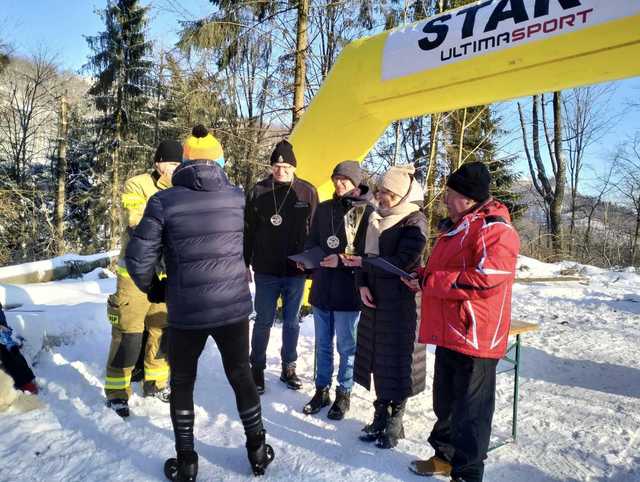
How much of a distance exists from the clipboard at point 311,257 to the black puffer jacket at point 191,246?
87 centimetres

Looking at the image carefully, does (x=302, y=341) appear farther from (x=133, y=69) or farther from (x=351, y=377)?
(x=133, y=69)

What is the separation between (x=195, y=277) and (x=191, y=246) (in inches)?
6.6

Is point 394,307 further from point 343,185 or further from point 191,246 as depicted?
point 191,246

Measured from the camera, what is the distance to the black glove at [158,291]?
2535 millimetres

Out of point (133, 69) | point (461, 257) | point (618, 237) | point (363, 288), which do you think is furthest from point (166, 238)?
point (618, 237)

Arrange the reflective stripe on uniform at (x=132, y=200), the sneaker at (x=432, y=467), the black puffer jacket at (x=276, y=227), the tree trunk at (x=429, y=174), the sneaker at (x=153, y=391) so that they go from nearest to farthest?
the sneaker at (x=432, y=467), the reflective stripe on uniform at (x=132, y=200), the sneaker at (x=153, y=391), the black puffer jacket at (x=276, y=227), the tree trunk at (x=429, y=174)

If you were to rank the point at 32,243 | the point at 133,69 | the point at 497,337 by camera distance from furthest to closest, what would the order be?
the point at 133,69 < the point at 32,243 < the point at 497,337

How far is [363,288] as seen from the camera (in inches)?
120

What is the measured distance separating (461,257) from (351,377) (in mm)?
1477

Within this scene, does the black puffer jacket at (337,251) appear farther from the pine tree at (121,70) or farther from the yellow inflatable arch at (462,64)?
the pine tree at (121,70)

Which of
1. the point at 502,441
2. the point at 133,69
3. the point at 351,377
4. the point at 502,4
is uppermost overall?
the point at 133,69

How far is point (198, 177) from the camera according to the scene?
2.41 m

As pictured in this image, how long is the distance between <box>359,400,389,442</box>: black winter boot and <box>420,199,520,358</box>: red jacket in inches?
31.9

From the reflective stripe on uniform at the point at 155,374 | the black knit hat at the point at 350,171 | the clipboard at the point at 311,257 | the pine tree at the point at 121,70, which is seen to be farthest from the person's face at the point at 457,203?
the pine tree at the point at 121,70
